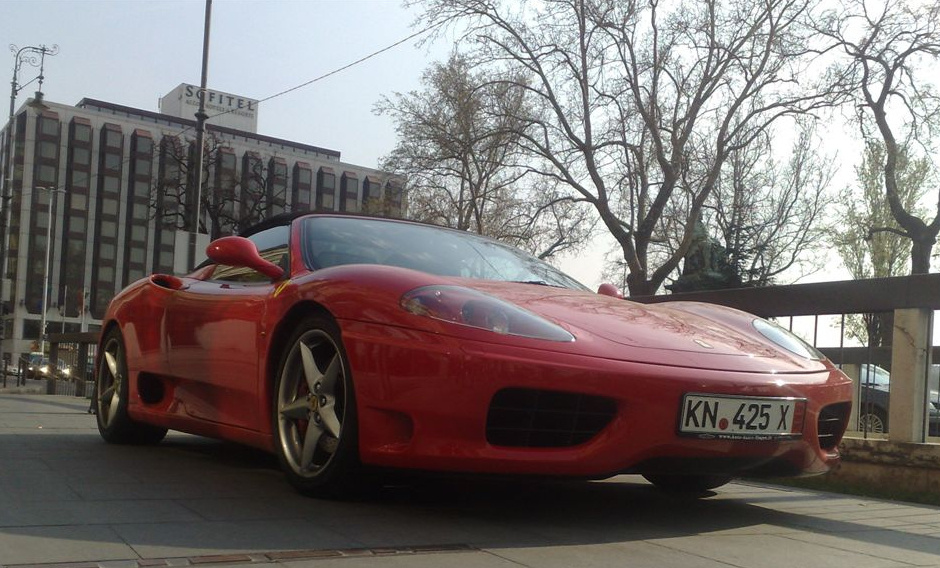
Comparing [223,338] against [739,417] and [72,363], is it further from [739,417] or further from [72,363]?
[72,363]

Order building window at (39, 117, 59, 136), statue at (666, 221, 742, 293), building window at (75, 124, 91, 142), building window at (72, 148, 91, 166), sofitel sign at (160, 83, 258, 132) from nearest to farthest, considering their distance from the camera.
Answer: statue at (666, 221, 742, 293)
building window at (39, 117, 59, 136)
building window at (72, 148, 91, 166)
building window at (75, 124, 91, 142)
sofitel sign at (160, 83, 258, 132)

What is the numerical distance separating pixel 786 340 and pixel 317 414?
2.01m

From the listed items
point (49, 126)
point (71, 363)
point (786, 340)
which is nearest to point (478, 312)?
point (786, 340)

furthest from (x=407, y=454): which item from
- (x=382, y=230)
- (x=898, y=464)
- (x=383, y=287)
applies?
(x=898, y=464)

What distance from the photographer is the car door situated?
162 inches

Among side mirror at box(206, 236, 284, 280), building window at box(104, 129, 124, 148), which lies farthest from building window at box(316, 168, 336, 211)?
side mirror at box(206, 236, 284, 280)

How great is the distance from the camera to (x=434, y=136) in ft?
108

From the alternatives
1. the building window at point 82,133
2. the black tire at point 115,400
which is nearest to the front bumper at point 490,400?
the black tire at point 115,400

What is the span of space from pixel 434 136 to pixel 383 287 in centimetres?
2999

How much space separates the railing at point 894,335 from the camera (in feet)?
17.9

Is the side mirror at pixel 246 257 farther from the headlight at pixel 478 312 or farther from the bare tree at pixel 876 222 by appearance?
the bare tree at pixel 876 222

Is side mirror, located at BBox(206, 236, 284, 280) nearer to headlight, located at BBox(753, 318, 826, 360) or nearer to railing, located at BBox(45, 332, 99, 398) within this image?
headlight, located at BBox(753, 318, 826, 360)

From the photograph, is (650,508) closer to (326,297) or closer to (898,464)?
(326,297)

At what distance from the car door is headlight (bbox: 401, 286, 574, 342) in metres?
0.94
